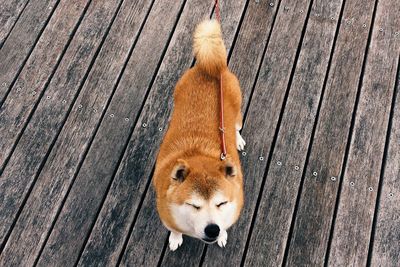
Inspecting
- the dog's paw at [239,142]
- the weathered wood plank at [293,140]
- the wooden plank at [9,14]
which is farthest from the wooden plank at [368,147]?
the wooden plank at [9,14]

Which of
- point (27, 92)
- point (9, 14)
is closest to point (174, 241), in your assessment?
point (27, 92)

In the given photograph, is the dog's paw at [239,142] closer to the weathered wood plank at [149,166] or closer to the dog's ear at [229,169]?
the weathered wood plank at [149,166]

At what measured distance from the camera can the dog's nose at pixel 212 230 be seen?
7.63 feet

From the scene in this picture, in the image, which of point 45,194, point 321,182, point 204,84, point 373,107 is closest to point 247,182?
point 321,182

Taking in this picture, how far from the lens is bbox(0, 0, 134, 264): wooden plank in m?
3.17

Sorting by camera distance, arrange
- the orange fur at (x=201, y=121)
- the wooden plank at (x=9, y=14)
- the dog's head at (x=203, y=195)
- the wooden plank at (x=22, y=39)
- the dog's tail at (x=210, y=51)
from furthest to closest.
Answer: the wooden plank at (x=9, y=14) < the wooden plank at (x=22, y=39) < the dog's tail at (x=210, y=51) < the orange fur at (x=201, y=121) < the dog's head at (x=203, y=195)

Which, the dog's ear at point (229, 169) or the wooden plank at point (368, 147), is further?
the wooden plank at point (368, 147)

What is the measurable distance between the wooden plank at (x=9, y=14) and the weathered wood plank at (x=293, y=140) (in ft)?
8.29

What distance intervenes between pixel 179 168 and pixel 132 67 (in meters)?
1.62

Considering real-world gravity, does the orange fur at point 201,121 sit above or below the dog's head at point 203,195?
above

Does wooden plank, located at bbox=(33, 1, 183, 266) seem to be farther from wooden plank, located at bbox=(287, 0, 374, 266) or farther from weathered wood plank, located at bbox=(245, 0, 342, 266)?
wooden plank, located at bbox=(287, 0, 374, 266)

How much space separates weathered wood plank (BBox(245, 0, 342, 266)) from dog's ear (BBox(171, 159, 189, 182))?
96 cm

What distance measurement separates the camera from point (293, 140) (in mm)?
3355

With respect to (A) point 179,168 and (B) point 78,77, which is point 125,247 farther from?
(B) point 78,77
